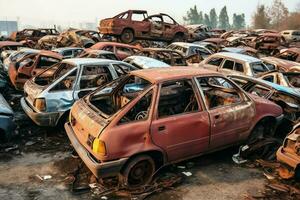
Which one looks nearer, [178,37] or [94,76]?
[94,76]

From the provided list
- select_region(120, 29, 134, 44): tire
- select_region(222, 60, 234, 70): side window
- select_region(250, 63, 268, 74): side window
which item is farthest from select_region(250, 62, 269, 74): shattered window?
select_region(120, 29, 134, 44): tire

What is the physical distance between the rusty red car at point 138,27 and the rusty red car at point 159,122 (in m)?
12.7

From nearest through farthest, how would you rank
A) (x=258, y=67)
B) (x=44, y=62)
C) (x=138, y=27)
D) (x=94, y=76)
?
(x=94, y=76), (x=44, y=62), (x=258, y=67), (x=138, y=27)

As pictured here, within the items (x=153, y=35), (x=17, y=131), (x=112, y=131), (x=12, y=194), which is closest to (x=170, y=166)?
(x=112, y=131)

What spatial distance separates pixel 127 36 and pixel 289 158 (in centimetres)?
1501

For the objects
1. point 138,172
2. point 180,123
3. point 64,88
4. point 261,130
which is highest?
point 64,88

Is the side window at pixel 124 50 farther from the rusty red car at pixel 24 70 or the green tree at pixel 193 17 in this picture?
the green tree at pixel 193 17

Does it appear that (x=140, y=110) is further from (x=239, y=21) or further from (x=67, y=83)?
(x=239, y=21)

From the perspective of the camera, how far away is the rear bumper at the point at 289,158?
5.26 metres

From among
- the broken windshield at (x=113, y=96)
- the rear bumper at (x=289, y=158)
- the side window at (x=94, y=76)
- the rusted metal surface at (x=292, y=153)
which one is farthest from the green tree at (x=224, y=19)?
the rear bumper at (x=289, y=158)

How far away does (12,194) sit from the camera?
5125 mm

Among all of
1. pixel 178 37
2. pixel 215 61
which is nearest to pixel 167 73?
pixel 215 61

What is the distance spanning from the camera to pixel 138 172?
17.3 ft

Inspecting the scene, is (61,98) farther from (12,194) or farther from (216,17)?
(216,17)
